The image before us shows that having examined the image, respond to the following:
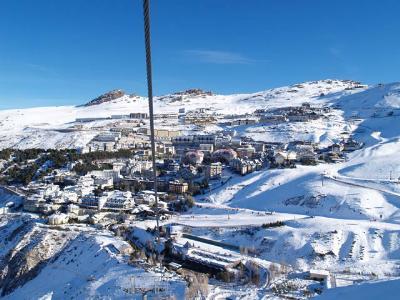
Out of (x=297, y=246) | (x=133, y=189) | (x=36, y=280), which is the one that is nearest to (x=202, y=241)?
(x=297, y=246)

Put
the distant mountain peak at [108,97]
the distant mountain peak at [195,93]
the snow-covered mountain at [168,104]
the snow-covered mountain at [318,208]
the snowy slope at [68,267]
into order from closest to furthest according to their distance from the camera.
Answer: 1. the snowy slope at [68,267]
2. the snow-covered mountain at [318,208]
3. the snow-covered mountain at [168,104]
4. the distant mountain peak at [195,93]
5. the distant mountain peak at [108,97]

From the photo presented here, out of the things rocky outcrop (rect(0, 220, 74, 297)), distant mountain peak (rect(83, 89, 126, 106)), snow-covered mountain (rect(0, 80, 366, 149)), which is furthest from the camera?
distant mountain peak (rect(83, 89, 126, 106))

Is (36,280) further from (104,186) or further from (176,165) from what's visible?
(176,165)

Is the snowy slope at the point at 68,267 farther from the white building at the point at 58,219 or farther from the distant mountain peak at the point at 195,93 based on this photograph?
the distant mountain peak at the point at 195,93

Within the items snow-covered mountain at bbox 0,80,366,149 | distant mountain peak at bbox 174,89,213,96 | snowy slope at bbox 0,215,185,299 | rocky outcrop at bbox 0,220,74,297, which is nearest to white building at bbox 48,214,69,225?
snowy slope at bbox 0,215,185,299

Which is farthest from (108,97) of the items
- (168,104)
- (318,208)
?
(318,208)

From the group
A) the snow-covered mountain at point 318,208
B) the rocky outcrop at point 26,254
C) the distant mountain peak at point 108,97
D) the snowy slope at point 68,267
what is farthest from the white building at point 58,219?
the distant mountain peak at point 108,97

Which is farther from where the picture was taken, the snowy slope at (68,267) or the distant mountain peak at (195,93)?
the distant mountain peak at (195,93)

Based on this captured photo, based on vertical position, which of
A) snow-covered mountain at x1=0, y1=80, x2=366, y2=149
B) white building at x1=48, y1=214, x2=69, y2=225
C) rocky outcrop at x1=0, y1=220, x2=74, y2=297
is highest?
snow-covered mountain at x1=0, y1=80, x2=366, y2=149

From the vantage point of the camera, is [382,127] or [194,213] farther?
[382,127]

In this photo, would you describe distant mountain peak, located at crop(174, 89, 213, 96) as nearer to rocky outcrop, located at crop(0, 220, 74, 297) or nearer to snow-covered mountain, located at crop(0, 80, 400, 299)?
snow-covered mountain, located at crop(0, 80, 400, 299)

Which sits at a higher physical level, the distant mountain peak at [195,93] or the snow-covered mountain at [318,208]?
the distant mountain peak at [195,93]
